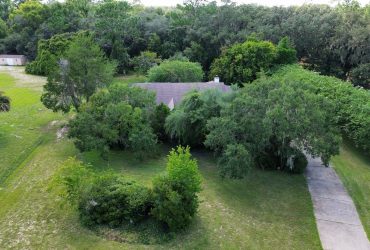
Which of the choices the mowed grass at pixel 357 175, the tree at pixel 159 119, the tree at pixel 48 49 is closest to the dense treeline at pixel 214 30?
the tree at pixel 48 49

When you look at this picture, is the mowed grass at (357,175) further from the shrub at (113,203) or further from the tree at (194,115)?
the shrub at (113,203)

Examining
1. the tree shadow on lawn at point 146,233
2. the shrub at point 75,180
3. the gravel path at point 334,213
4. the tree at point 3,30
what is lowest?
the tree shadow on lawn at point 146,233

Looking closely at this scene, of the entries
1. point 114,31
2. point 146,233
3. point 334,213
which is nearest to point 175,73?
point 114,31

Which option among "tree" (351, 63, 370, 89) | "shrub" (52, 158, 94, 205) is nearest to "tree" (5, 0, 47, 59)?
"tree" (351, 63, 370, 89)

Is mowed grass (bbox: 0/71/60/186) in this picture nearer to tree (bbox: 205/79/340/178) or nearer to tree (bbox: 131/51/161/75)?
tree (bbox: 205/79/340/178)

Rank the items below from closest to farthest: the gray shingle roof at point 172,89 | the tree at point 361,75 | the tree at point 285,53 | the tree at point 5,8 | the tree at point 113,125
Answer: the tree at point 113,125 → the gray shingle roof at point 172,89 → the tree at point 361,75 → the tree at point 285,53 → the tree at point 5,8
